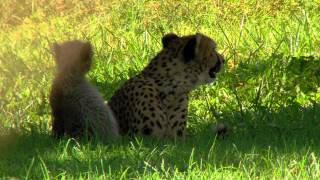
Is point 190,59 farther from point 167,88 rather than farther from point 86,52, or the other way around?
point 86,52

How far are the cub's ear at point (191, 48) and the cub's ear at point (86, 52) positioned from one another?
2.57 feet

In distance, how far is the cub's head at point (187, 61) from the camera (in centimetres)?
743

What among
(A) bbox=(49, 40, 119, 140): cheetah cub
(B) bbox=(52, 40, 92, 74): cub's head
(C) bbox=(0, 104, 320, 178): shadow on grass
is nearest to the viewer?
(C) bbox=(0, 104, 320, 178): shadow on grass

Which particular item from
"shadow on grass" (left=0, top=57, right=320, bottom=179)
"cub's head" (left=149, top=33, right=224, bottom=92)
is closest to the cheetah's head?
"cub's head" (left=149, top=33, right=224, bottom=92)

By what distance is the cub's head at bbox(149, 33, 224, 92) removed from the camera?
7426 mm

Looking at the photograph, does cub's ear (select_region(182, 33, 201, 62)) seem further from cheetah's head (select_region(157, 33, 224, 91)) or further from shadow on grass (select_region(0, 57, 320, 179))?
shadow on grass (select_region(0, 57, 320, 179))

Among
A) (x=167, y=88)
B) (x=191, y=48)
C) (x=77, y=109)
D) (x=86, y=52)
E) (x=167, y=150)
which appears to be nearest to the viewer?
(x=167, y=150)

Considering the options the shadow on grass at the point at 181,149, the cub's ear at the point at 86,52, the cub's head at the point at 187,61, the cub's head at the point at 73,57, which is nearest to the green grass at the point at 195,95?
the shadow on grass at the point at 181,149

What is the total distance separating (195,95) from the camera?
9188mm

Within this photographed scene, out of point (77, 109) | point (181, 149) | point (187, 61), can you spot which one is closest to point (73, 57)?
point (77, 109)

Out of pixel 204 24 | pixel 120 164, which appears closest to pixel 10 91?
pixel 120 164

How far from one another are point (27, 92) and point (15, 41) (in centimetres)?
398

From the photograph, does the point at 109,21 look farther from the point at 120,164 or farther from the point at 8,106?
the point at 120,164

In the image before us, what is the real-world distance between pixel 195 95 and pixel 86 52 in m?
2.20
